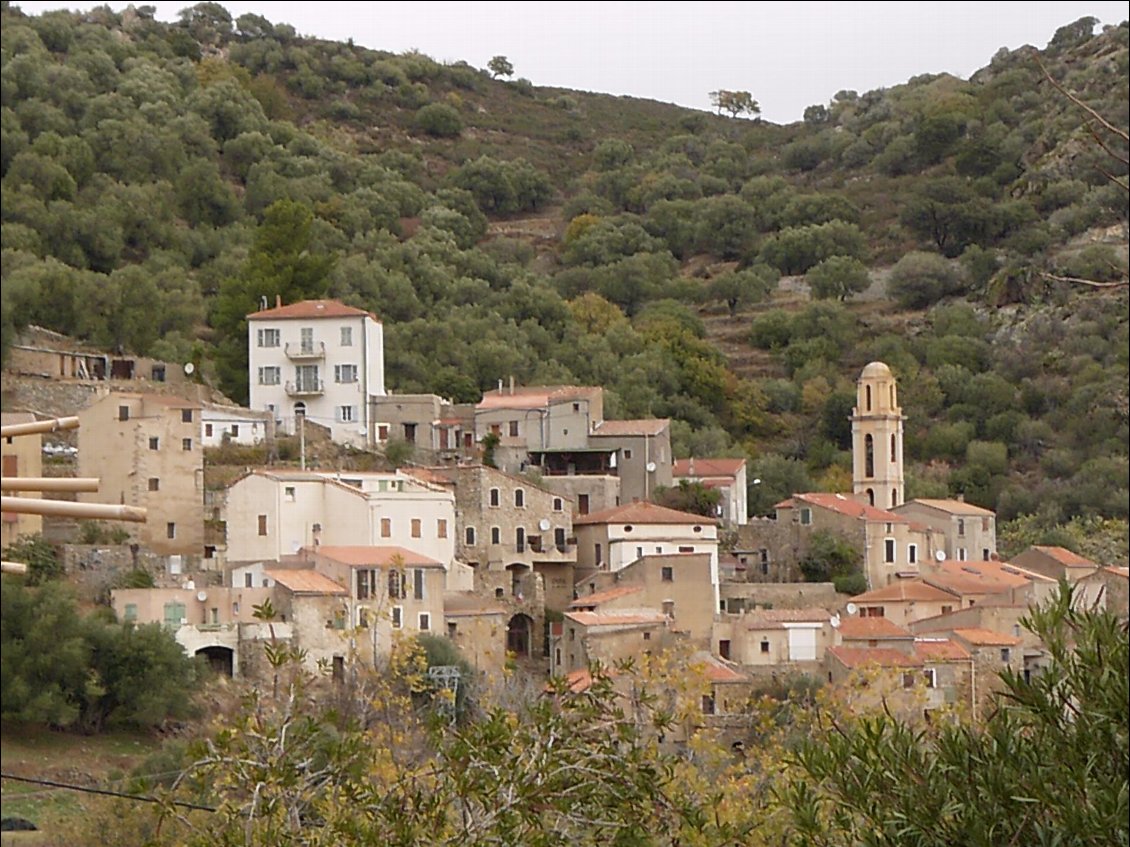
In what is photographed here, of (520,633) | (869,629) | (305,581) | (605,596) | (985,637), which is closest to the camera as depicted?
(305,581)

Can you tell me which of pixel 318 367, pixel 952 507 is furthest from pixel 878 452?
pixel 318 367

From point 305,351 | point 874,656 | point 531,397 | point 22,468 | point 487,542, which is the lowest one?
point 874,656

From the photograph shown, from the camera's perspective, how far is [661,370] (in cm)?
6550

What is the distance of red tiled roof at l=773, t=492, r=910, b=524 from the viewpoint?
1887 inches

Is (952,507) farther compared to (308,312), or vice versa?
(952,507)

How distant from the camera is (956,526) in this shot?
51312 millimetres

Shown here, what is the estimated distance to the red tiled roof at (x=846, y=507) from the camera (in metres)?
47.9

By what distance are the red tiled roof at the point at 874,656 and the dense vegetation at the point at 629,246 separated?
10.9m

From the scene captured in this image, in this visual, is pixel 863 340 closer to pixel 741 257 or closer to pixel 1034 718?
pixel 741 257

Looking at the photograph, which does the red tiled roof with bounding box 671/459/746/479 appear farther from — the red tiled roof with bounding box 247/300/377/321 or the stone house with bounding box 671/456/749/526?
the red tiled roof with bounding box 247/300/377/321

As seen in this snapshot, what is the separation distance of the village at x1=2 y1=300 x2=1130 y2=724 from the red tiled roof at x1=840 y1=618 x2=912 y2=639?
6cm

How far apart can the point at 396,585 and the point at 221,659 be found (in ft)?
11.1

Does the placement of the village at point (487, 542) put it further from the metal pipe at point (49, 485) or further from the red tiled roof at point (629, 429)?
the metal pipe at point (49, 485)

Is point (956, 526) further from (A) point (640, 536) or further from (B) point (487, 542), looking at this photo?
(B) point (487, 542)
